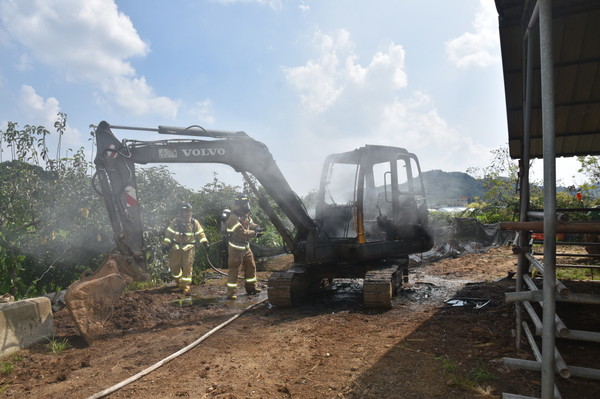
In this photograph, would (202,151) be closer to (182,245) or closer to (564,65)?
(182,245)

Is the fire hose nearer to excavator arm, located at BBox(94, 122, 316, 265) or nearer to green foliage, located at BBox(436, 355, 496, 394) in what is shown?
excavator arm, located at BBox(94, 122, 316, 265)

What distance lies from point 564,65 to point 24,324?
763cm

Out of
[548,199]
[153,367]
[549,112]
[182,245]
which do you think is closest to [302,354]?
[153,367]

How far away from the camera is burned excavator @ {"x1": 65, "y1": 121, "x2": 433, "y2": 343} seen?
5609 millimetres

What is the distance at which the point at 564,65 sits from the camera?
495cm

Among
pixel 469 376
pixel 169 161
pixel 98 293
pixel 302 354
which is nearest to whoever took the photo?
pixel 469 376

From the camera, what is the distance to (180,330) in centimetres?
556

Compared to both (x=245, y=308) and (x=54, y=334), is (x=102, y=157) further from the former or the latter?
(x=245, y=308)

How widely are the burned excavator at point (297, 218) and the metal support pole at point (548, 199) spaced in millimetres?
3805

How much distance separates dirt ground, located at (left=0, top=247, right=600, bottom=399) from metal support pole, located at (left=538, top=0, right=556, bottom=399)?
3.28 ft

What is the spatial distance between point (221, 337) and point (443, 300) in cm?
398

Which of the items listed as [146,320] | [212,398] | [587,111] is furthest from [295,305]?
[587,111]

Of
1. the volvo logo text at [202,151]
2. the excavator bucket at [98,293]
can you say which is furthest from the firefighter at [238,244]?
the excavator bucket at [98,293]

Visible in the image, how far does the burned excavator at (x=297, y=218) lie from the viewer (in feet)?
18.4
